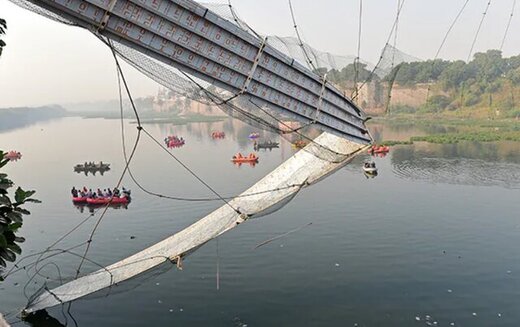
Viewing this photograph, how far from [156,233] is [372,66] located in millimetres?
17014

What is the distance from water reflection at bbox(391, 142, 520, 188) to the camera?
41.2 m

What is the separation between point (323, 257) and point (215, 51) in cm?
1384

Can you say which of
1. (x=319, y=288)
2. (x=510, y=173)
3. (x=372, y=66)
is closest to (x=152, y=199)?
(x=319, y=288)

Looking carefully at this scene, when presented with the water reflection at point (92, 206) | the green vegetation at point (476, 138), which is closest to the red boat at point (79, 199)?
the water reflection at point (92, 206)

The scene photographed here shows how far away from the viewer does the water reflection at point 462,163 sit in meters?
41.2

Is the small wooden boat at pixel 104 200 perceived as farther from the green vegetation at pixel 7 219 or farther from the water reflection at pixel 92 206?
the green vegetation at pixel 7 219

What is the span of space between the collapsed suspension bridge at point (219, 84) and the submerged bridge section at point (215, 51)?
0.02 meters

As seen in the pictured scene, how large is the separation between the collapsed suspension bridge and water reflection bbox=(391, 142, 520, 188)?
28.9 meters

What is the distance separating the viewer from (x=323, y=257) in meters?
22.2

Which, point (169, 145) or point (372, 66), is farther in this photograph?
point (169, 145)

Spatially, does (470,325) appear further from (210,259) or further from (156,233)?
(156,233)

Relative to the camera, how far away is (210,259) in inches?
875

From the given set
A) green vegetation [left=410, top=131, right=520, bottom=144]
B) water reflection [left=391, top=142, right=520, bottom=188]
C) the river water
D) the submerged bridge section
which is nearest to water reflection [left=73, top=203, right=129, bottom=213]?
the river water

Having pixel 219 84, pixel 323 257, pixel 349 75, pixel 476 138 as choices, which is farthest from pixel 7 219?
pixel 476 138
